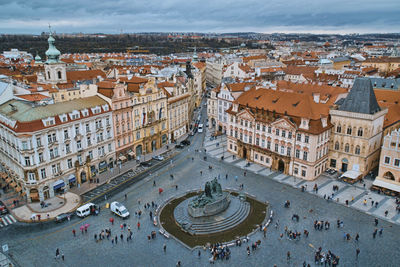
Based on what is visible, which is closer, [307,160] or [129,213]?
[129,213]

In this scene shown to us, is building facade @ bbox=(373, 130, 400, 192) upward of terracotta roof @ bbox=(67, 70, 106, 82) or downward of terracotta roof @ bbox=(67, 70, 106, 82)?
downward

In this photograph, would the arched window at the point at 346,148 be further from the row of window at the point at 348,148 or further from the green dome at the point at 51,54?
the green dome at the point at 51,54

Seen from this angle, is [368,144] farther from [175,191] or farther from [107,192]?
[107,192]

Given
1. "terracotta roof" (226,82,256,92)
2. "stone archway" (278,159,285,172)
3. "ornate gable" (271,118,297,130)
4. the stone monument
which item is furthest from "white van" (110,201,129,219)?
"terracotta roof" (226,82,256,92)

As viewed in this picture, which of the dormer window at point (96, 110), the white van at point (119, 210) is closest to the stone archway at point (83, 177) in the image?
the dormer window at point (96, 110)

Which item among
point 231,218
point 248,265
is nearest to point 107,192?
point 231,218

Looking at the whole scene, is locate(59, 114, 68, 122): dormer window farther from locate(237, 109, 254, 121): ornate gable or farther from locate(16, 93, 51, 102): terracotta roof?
locate(237, 109, 254, 121): ornate gable

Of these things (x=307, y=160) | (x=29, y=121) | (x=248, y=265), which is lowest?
(x=248, y=265)
